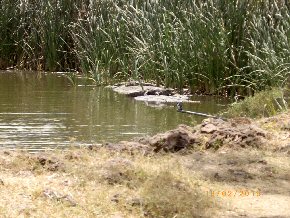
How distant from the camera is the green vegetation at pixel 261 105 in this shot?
9.38m

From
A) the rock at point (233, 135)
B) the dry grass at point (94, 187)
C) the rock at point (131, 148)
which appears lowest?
the dry grass at point (94, 187)

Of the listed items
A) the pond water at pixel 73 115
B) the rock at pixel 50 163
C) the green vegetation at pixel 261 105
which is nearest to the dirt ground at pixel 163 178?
the rock at pixel 50 163

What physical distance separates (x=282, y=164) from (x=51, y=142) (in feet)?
8.45

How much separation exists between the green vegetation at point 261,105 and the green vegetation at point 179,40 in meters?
0.54

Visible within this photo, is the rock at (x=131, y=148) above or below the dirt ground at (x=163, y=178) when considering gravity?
above

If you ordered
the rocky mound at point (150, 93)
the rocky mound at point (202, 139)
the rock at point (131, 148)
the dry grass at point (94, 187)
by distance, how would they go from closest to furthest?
1. the dry grass at point (94, 187)
2. the rock at point (131, 148)
3. the rocky mound at point (202, 139)
4. the rocky mound at point (150, 93)

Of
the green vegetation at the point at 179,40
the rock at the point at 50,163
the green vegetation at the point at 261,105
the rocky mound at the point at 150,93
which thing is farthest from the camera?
the rocky mound at the point at 150,93

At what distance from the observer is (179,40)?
1240cm

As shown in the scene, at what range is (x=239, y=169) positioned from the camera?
6254 millimetres

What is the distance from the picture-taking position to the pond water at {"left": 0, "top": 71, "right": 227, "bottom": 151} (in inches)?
328

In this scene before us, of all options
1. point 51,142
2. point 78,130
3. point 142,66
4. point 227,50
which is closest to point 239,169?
point 51,142
